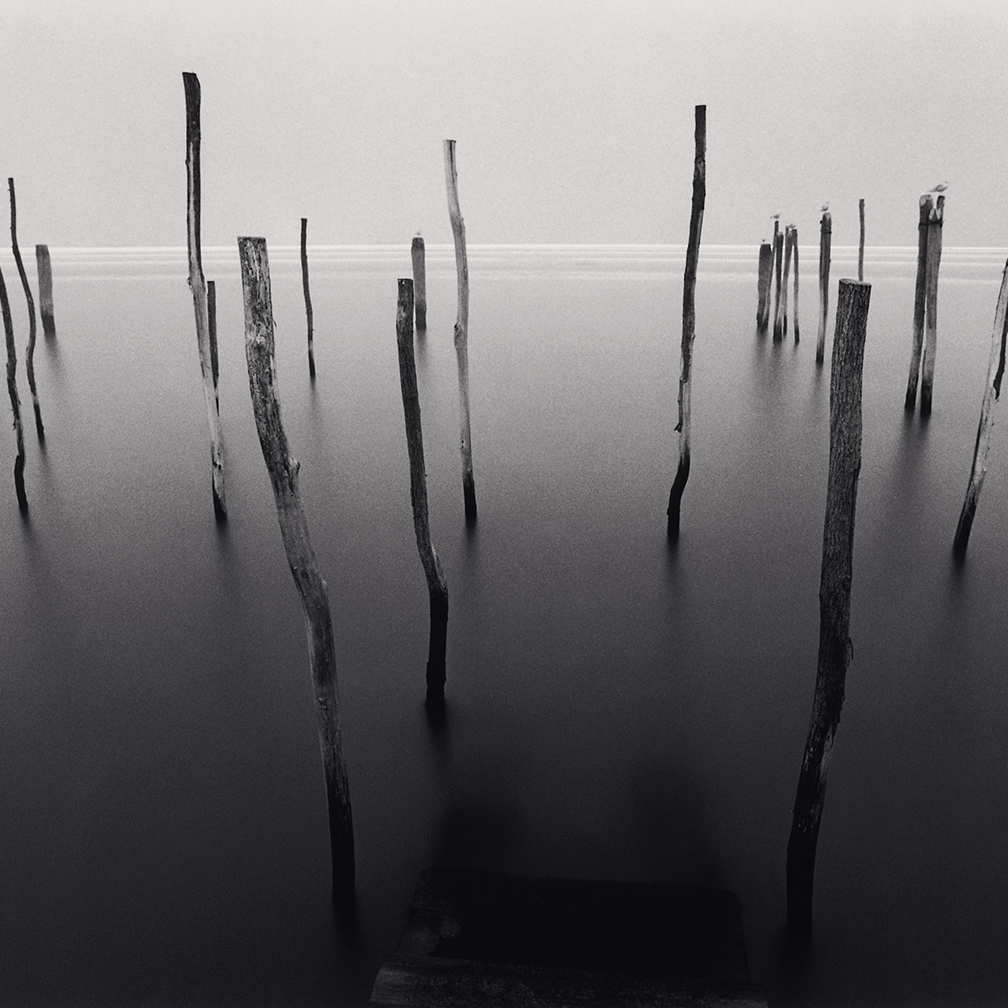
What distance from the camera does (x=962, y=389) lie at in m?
8.77

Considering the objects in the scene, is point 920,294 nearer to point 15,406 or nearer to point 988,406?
point 988,406

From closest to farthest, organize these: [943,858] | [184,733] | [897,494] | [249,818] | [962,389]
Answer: [943,858] < [249,818] < [184,733] < [897,494] < [962,389]

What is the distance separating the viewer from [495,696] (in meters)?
3.84

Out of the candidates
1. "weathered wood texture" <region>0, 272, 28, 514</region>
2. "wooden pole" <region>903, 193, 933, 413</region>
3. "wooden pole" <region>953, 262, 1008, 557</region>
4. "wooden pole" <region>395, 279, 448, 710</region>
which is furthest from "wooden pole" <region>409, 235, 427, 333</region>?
"wooden pole" <region>395, 279, 448, 710</region>

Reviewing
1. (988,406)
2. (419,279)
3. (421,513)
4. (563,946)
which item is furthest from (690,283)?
(419,279)

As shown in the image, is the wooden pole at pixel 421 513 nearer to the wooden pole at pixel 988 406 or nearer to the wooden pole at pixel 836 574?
the wooden pole at pixel 836 574

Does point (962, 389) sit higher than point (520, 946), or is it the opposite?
point (962, 389)

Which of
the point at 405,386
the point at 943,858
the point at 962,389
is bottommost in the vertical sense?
the point at 943,858

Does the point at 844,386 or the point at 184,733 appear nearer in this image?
the point at 844,386

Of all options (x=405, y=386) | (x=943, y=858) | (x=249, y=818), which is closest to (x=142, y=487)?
(x=405, y=386)

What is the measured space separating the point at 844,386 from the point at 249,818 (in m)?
2.20

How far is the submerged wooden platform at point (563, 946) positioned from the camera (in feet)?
7.41

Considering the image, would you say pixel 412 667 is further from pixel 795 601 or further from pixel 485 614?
pixel 795 601

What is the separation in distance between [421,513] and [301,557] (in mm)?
889
